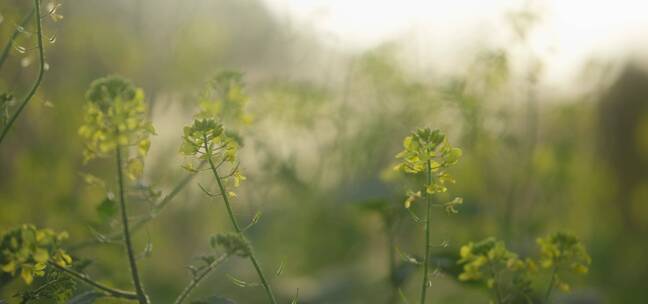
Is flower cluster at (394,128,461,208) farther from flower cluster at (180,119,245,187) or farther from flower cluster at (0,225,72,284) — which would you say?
flower cluster at (0,225,72,284)

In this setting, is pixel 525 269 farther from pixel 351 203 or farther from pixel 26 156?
pixel 26 156

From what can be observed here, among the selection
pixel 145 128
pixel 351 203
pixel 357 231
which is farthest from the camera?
pixel 357 231

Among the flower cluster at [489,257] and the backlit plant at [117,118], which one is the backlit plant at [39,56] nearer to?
the backlit plant at [117,118]

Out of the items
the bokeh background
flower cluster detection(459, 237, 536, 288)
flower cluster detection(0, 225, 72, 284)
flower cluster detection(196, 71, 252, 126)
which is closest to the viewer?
flower cluster detection(0, 225, 72, 284)

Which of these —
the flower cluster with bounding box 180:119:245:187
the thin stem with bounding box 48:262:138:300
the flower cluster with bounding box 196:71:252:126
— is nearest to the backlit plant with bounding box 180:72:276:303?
the flower cluster with bounding box 180:119:245:187

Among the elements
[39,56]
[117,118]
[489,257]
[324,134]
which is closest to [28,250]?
[117,118]

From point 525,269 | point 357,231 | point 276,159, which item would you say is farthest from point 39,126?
point 525,269

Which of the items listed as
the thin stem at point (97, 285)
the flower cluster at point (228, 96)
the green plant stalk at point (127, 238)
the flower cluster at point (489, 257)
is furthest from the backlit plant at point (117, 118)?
the flower cluster at point (489, 257)
